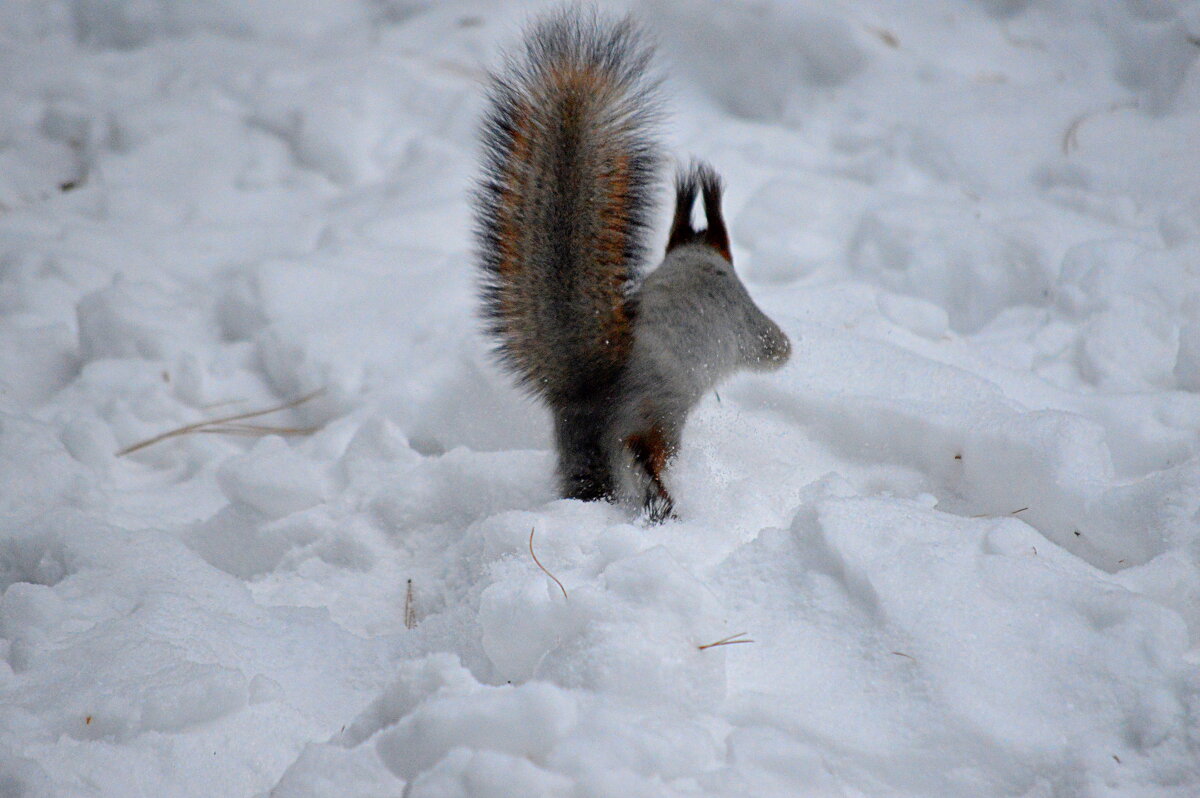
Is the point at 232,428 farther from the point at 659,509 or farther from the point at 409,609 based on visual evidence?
the point at 659,509

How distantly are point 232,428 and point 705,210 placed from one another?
126cm


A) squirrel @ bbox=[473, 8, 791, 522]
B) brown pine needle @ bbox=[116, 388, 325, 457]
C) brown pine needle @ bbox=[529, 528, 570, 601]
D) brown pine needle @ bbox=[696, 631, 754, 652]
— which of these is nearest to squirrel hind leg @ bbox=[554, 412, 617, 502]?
squirrel @ bbox=[473, 8, 791, 522]

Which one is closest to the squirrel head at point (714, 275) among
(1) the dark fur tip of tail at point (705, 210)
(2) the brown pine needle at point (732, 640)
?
(1) the dark fur tip of tail at point (705, 210)

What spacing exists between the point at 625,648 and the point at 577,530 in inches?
15.6

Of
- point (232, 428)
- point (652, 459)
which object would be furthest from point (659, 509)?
point (232, 428)

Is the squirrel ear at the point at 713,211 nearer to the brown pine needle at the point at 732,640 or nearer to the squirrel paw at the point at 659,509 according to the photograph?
the squirrel paw at the point at 659,509

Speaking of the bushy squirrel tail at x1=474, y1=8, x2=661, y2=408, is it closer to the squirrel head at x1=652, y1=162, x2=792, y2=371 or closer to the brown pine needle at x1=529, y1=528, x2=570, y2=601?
the squirrel head at x1=652, y1=162, x2=792, y2=371

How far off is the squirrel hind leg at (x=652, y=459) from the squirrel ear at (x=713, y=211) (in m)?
0.55

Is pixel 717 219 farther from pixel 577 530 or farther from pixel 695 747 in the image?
pixel 695 747

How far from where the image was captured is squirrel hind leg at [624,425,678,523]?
1.53 meters

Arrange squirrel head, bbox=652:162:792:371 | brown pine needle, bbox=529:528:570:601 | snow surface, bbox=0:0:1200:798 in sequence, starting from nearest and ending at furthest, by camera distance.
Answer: snow surface, bbox=0:0:1200:798 → brown pine needle, bbox=529:528:570:601 → squirrel head, bbox=652:162:792:371

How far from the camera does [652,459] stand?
5.20 ft

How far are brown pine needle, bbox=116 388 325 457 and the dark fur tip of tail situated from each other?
0.98 meters

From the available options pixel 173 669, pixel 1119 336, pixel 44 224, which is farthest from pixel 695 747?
pixel 44 224
